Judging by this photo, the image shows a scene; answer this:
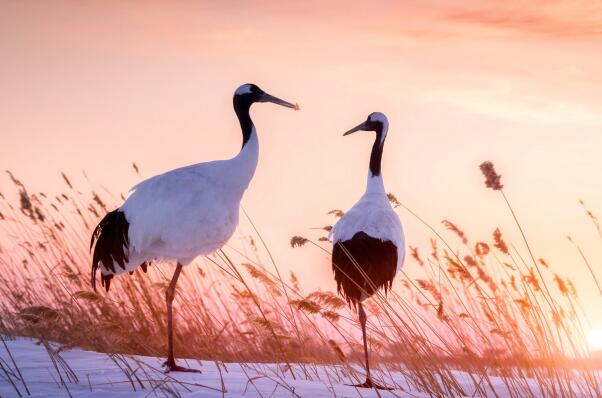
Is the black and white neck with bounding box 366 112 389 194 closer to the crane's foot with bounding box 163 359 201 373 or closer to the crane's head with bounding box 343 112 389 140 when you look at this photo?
the crane's head with bounding box 343 112 389 140

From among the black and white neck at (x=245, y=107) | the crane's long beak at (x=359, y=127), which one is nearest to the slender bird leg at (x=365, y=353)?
the black and white neck at (x=245, y=107)

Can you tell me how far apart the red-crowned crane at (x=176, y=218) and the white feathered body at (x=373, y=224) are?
88 cm

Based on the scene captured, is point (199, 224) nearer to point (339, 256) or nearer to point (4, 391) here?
point (339, 256)

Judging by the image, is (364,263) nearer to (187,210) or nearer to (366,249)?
(366,249)

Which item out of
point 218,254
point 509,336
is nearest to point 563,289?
point 509,336

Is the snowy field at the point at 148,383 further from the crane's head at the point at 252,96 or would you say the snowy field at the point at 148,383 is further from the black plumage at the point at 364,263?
the crane's head at the point at 252,96

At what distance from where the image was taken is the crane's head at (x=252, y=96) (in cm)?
729

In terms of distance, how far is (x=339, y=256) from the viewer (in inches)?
258

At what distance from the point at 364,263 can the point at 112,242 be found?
205cm

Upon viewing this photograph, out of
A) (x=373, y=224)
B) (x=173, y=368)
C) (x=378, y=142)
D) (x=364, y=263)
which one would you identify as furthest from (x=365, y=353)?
(x=378, y=142)

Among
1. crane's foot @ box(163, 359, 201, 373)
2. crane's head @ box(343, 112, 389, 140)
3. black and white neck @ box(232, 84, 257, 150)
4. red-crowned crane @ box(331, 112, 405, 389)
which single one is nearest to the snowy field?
crane's foot @ box(163, 359, 201, 373)

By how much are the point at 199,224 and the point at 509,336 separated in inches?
96.4

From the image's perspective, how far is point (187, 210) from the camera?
6.23m

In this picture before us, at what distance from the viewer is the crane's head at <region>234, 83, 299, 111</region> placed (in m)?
7.29
